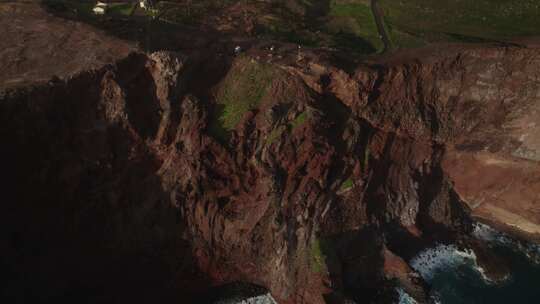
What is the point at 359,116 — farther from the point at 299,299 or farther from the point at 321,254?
the point at 299,299

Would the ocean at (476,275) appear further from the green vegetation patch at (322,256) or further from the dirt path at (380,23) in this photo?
the dirt path at (380,23)

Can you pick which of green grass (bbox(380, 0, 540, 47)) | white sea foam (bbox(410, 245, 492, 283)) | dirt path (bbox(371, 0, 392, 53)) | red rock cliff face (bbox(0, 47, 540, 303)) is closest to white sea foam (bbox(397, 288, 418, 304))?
red rock cliff face (bbox(0, 47, 540, 303))

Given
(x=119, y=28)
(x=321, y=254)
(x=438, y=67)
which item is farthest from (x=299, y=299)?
(x=119, y=28)

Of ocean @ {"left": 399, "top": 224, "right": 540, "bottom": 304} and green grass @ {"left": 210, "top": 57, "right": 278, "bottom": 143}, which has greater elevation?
green grass @ {"left": 210, "top": 57, "right": 278, "bottom": 143}

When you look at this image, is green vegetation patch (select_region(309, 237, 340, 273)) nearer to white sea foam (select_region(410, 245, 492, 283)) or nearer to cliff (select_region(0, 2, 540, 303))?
cliff (select_region(0, 2, 540, 303))

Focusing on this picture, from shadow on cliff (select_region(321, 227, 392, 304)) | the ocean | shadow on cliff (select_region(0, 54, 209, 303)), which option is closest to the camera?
shadow on cliff (select_region(0, 54, 209, 303))

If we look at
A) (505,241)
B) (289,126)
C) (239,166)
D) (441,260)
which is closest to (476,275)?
(441,260)

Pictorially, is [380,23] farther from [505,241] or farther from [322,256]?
[322,256]

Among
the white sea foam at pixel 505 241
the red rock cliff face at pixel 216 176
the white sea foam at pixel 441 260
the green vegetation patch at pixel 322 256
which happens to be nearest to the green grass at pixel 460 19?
the red rock cliff face at pixel 216 176
